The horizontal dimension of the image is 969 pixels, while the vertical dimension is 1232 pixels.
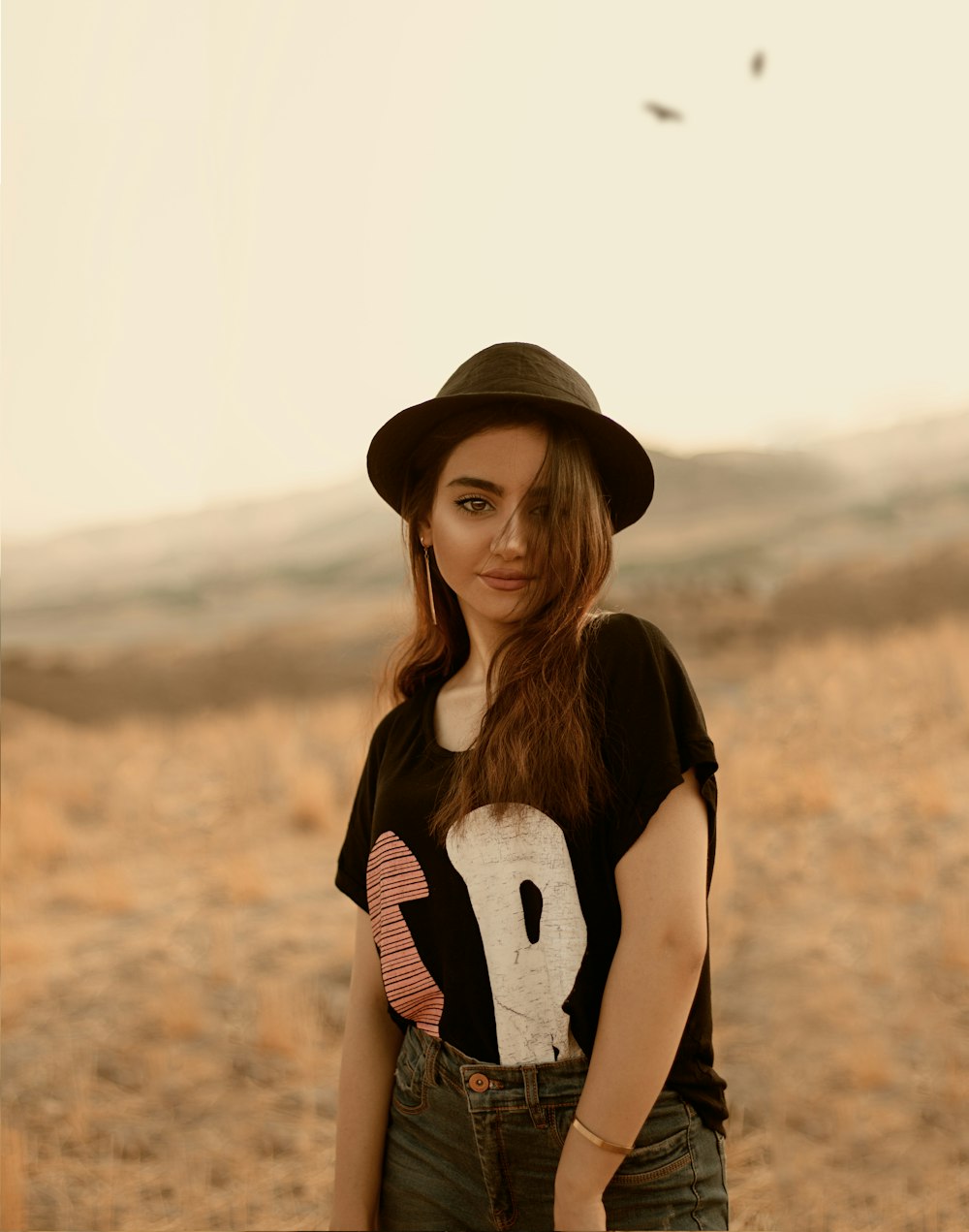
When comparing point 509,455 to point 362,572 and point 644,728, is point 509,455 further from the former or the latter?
point 362,572

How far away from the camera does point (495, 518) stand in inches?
47.5

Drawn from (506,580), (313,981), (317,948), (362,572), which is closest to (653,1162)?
(506,580)

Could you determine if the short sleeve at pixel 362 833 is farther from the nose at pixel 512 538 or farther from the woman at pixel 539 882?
the nose at pixel 512 538

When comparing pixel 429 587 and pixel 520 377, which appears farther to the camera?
pixel 429 587

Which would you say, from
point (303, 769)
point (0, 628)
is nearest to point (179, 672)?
point (0, 628)

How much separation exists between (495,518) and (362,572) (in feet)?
72.0

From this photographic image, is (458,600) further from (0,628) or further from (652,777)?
(0,628)

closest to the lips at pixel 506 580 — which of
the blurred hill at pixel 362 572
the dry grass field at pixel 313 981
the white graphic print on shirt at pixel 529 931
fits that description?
the white graphic print on shirt at pixel 529 931

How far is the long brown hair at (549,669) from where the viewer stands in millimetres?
1105

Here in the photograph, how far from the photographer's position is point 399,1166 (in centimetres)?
127

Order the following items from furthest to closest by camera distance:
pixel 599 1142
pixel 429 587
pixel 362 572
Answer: pixel 362 572 → pixel 429 587 → pixel 599 1142

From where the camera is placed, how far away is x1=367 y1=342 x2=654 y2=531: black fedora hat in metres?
1.18

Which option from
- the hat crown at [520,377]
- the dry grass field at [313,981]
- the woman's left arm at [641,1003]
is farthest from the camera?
the dry grass field at [313,981]

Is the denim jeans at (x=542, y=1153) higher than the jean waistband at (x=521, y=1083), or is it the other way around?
the jean waistband at (x=521, y=1083)
